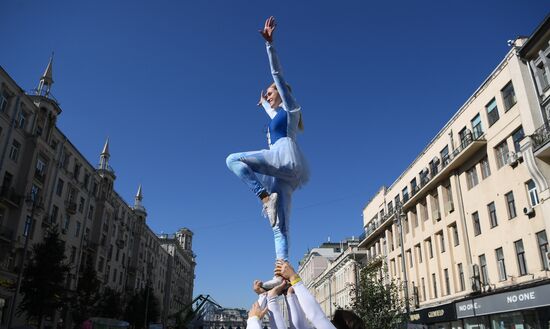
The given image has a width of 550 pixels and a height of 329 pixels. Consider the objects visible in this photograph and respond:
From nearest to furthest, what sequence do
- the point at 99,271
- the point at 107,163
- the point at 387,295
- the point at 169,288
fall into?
the point at 387,295, the point at 99,271, the point at 107,163, the point at 169,288

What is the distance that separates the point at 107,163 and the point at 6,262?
26459 mm

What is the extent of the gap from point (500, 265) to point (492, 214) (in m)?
3.30

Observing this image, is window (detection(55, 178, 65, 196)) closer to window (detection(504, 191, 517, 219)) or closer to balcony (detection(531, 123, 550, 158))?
window (detection(504, 191, 517, 219))

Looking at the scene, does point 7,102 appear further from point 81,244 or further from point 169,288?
point 169,288

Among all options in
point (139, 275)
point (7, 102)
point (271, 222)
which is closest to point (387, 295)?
point (271, 222)

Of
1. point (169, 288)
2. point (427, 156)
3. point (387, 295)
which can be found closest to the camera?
point (387, 295)

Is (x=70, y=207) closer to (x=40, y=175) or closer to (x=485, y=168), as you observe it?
(x=40, y=175)

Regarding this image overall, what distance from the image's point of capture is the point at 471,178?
32.5 meters

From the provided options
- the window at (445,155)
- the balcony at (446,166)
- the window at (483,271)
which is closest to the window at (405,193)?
the balcony at (446,166)

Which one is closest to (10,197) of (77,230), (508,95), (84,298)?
(84,298)

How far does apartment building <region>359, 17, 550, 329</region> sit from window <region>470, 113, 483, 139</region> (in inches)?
2.9

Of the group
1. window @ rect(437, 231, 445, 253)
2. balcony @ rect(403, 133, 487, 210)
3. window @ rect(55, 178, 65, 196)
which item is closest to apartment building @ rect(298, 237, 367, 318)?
window @ rect(437, 231, 445, 253)

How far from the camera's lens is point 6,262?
33531 mm

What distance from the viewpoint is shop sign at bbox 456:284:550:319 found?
74.9 feet
